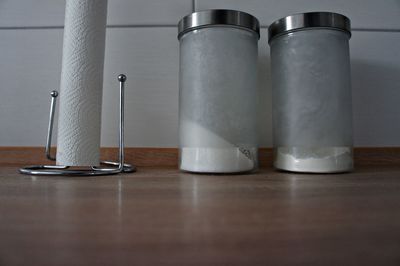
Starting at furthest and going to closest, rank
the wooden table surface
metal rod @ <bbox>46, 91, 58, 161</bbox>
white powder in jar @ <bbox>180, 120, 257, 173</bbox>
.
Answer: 1. metal rod @ <bbox>46, 91, 58, 161</bbox>
2. white powder in jar @ <bbox>180, 120, 257, 173</bbox>
3. the wooden table surface

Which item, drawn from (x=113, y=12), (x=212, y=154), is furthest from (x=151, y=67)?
(x=212, y=154)

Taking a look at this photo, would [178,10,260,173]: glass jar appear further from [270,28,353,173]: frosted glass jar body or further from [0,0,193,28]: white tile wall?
[0,0,193,28]: white tile wall

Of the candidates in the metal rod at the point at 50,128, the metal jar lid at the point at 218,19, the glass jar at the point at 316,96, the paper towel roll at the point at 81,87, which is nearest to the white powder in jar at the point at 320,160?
the glass jar at the point at 316,96

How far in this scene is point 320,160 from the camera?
0.41 meters

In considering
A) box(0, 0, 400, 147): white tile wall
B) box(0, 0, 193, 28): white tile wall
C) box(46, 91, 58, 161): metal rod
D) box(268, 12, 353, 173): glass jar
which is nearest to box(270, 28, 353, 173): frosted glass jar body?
box(268, 12, 353, 173): glass jar

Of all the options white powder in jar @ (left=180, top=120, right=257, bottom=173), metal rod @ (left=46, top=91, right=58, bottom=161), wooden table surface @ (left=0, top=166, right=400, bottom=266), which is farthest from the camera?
metal rod @ (left=46, top=91, right=58, bottom=161)

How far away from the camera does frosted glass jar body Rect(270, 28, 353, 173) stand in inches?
16.5

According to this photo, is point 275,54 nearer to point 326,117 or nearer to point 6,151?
point 326,117

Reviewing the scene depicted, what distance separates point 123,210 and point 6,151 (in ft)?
1.71

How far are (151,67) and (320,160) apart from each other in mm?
396

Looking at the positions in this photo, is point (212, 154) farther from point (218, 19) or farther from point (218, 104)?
point (218, 19)

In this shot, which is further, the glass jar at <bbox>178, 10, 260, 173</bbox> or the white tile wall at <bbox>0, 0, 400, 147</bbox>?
the white tile wall at <bbox>0, 0, 400, 147</bbox>

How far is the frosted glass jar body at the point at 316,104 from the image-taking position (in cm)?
42

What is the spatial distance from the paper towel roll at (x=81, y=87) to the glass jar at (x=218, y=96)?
0.49 feet
